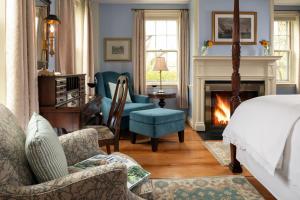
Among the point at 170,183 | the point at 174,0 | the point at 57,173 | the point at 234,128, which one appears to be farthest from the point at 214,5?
the point at 57,173

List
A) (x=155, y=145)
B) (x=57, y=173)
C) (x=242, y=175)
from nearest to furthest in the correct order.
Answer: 1. (x=57, y=173)
2. (x=242, y=175)
3. (x=155, y=145)

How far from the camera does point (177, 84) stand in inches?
252

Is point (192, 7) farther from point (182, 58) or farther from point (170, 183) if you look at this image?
point (170, 183)

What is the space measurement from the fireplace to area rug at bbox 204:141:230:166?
105 cm

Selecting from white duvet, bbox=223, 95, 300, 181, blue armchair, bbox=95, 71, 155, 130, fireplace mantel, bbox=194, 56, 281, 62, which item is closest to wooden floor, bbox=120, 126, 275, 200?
blue armchair, bbox=95, 71, 155, 130

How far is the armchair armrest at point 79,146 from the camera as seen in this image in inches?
77.2

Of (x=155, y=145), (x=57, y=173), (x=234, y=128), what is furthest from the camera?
(x=155, y=145)

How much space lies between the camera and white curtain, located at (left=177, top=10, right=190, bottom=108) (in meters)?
6.22

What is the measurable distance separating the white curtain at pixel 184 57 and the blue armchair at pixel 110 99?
0.93 meters

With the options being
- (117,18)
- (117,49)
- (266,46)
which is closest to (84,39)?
(117,49)

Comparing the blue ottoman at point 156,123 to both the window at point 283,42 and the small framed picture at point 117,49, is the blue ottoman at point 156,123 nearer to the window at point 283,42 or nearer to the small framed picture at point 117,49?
the small framed picture at point 117,49

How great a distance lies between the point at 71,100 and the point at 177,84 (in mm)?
3365

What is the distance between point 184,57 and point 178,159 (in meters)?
2.91

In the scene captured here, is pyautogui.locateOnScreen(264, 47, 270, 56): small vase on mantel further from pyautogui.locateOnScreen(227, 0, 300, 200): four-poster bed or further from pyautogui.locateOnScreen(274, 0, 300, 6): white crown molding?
pyautogui.locateOnScreen(227, 0, 300, 200): four-poster bed
